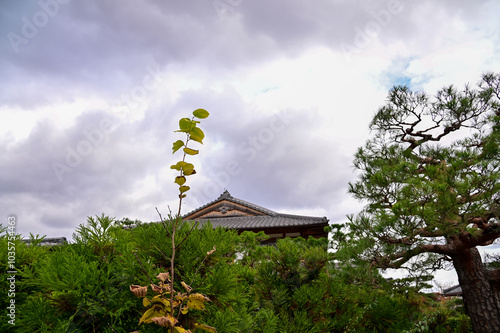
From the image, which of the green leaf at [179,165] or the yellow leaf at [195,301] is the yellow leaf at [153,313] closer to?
the yellow leaf at [195,301]

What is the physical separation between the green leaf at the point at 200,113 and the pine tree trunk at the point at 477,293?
652cm

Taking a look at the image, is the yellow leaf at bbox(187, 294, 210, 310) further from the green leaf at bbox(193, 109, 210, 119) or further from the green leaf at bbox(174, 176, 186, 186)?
the green leaf at bbox(193, 109, 210, 119)

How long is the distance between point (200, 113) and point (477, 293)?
6.79m

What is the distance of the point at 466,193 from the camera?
14.0 feet

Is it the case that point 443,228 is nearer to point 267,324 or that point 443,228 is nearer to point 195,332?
point 267,324

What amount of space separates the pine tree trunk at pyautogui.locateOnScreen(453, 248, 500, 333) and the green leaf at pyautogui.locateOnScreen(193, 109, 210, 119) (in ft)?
21.4

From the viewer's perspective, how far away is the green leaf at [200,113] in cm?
148

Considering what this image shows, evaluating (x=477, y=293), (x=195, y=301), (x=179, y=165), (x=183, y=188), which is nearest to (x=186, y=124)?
(x=179, y=165)

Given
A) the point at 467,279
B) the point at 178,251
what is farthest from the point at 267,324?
the point at 467,279

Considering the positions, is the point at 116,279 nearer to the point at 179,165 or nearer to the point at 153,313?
the point at 153,313

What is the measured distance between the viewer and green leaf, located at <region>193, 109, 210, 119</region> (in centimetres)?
148

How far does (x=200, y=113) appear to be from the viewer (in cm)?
148

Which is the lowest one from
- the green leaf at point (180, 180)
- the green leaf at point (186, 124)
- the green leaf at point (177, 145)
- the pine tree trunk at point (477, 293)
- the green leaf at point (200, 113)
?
the pine tree trunk at point (477, 293)
